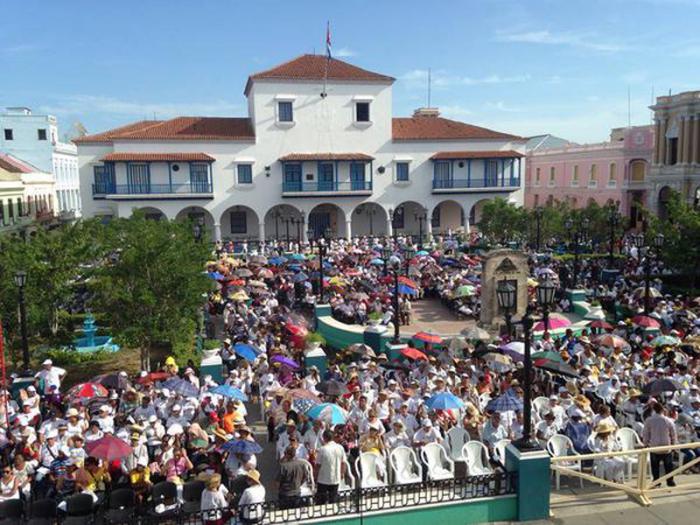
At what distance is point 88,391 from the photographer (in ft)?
40.0

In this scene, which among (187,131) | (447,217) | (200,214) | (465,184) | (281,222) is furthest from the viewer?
(447,217)

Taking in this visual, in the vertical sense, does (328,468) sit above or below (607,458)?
above

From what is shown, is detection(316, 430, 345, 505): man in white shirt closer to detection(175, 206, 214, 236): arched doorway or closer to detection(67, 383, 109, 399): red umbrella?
detection(67, 383, 109, 399): red umbrella

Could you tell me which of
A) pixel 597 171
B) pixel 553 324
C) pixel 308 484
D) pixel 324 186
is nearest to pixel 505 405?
pixel 308 484

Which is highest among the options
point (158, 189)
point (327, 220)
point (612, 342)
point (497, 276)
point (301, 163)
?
point (301, 163)

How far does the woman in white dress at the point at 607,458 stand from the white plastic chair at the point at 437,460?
2391mm

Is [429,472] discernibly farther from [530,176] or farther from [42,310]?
[530,176]

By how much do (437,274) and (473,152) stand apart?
19893 millimetres

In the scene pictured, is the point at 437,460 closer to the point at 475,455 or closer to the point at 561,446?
the point at 475,455

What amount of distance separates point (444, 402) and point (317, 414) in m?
2.33

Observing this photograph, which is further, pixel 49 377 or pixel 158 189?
pixel 158 189

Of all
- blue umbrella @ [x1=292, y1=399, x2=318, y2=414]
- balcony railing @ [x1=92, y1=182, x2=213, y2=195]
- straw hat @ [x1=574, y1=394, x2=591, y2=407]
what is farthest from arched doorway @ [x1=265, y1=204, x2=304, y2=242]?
straw hat @ [x1=574, y1=394, x2=591, y2=407]

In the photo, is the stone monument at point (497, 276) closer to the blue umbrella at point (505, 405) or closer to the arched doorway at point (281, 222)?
the blue umbrella at point (505, 405)

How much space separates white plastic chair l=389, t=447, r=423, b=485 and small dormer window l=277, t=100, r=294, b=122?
3566 cm
